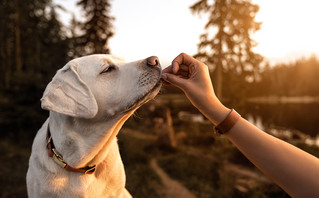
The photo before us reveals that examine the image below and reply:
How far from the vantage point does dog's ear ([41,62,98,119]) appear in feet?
6.22

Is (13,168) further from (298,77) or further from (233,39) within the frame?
(298,77)

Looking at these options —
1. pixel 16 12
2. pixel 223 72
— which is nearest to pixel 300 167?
pixel 223 72

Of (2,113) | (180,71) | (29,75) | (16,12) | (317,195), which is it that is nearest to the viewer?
(317,195)

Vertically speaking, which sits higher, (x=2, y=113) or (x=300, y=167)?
(x=300, y=167)

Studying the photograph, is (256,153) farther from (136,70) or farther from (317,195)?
(136,70)

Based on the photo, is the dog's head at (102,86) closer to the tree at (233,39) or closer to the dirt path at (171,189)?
the dirt path at (171,189)

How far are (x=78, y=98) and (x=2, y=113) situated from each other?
9.14 meters

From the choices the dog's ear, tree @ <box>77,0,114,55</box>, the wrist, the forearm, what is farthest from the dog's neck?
tree @ <box>77,0,114,55</box>

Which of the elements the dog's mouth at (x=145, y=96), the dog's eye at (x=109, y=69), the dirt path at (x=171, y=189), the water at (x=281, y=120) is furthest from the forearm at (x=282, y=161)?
the water at (x=281, y=120)

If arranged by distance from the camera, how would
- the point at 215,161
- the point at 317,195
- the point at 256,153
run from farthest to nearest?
the point at 215,161 < the point at 256,153 < the point at 317,195

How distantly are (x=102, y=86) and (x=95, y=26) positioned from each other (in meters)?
18.2

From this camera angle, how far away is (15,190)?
543 centimetres

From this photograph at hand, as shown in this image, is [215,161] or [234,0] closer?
[215,161]

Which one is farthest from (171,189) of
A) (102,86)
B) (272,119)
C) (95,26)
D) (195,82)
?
(95,26)
